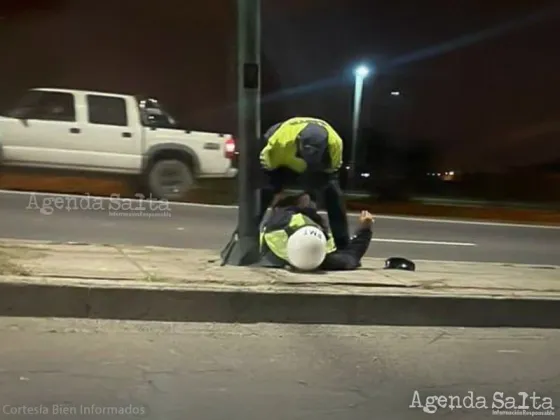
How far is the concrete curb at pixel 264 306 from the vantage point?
21.5 ft

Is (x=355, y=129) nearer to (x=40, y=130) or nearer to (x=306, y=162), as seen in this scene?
(x=40, y=130)

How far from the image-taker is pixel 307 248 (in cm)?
777

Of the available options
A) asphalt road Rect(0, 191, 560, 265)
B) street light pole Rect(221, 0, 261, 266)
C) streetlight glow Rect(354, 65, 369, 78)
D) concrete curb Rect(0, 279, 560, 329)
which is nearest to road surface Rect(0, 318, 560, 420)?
concrete curb Rect(0, 279, 560, 329)

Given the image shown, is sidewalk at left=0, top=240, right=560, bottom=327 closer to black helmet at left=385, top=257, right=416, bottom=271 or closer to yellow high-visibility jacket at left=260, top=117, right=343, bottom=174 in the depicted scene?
black helmet at left=385, top=257, right=416, bottom=271

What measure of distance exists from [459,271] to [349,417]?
14.2 ft

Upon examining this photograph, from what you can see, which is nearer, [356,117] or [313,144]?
[313,144]

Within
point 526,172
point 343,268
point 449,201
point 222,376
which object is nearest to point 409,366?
point 222,376

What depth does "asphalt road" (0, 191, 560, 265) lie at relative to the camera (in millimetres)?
12320

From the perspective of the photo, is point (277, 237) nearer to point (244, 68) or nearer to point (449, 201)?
point (244, 68)

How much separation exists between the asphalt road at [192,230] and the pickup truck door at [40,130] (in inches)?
31.0

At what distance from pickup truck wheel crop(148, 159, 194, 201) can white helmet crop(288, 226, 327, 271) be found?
31.6 feet

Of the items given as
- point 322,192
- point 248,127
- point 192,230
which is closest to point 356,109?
point 192,230

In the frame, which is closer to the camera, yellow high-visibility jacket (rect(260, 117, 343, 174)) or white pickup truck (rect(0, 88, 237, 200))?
Answer: yellow high-visibility jacket (rect(260, 117, 343, 174))

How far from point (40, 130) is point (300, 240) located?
974 cm
